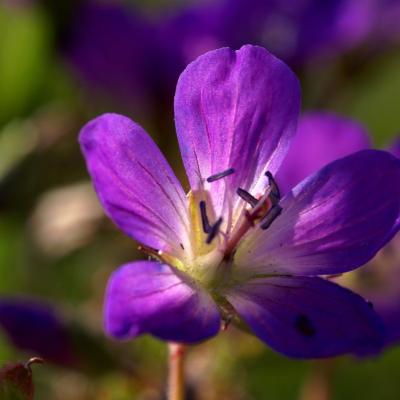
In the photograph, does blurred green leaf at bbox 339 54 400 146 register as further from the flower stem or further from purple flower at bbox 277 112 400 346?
the flower stem

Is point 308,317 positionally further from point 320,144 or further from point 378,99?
point 378,99

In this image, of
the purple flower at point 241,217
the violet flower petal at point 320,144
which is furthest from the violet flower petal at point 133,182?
the violet flower petal at point 320,144

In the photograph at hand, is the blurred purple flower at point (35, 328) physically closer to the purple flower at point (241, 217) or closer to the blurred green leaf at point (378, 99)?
the purple flower at point (241, 217)

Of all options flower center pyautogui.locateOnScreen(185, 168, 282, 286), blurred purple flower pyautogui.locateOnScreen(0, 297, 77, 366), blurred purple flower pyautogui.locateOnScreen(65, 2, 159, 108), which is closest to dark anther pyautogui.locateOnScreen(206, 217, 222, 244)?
flower center pyautogui.locateOnScreen(185, 168, 282, 286)

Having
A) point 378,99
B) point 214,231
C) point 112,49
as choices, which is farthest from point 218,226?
point 378,99

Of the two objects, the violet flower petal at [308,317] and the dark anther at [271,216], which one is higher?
the dark anther at [271,216]

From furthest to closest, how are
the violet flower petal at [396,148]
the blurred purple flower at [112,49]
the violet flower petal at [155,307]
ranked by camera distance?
the blurred purple flower at [112,49]
the violet flower petal at [396,148]
the violet flower petal at [155,307]
